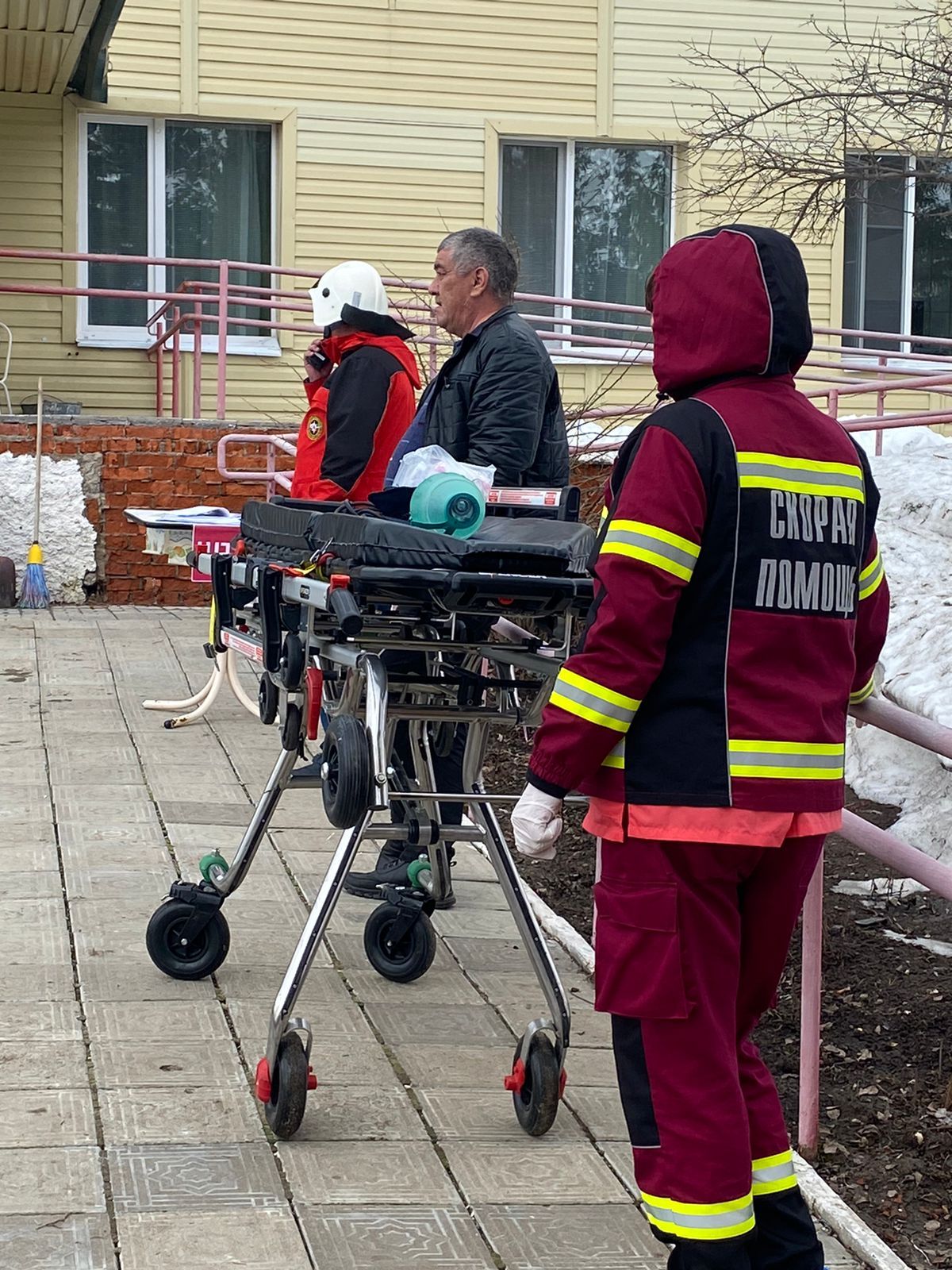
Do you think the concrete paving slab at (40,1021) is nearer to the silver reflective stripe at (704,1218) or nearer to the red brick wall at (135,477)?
the silver reflective stripe at (704,1218)

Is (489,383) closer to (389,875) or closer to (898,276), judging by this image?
(389,875)

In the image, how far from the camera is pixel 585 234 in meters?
14.9

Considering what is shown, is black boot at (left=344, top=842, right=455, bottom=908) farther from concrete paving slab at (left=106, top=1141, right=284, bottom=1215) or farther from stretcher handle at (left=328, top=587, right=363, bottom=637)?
stretcher handle at (left=328, top=587, right=363, bottom=637)

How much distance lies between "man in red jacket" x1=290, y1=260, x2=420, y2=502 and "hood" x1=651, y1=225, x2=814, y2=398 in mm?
2585

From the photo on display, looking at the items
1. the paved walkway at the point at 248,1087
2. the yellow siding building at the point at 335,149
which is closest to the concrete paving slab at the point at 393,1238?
the paved walkway at the point at 248,1087

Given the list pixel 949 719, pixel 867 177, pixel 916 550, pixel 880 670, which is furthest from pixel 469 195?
pixel 880 670

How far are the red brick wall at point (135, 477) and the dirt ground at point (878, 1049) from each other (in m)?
6.10

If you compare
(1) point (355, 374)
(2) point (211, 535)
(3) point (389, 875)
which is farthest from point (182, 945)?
(2) point (211, 535)

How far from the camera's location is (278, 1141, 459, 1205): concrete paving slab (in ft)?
10.5

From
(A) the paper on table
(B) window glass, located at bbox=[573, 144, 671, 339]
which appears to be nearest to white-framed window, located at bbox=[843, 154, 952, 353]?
(B) window glass, located at bbox=[573, 144, 671, 339]

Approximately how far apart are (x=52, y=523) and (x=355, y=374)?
21.2 feet

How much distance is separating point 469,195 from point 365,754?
11832mm

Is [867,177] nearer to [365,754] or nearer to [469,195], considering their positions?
[365,754]

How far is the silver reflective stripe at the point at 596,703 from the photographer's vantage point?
8.36 ft
